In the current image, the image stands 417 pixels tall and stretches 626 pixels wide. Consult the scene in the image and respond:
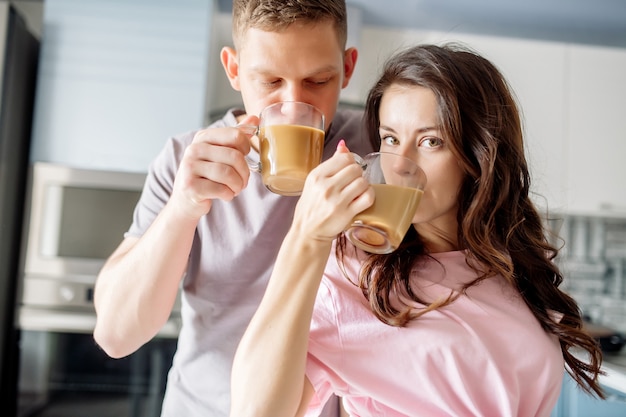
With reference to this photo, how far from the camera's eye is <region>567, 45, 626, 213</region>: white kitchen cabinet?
3.24 metres

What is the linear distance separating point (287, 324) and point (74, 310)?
83.6 inches

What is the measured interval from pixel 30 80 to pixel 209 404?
2.34 metres

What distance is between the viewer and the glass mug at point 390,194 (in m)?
0.82

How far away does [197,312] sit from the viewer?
122cm

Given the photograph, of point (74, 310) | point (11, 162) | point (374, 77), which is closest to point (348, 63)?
point (374, 77)

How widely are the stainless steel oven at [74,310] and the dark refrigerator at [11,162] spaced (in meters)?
0.13

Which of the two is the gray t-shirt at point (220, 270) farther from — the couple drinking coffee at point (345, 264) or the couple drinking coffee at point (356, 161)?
the couple drinking coffee at point (356, 161)

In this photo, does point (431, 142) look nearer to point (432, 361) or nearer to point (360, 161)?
point (360, 161)

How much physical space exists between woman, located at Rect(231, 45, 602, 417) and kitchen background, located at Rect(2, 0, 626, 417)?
1299 millimetres

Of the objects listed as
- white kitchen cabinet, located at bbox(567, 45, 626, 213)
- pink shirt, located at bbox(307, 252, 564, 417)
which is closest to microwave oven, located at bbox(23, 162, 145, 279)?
pink shirt, located at bbox(307, 252, 564, 417)

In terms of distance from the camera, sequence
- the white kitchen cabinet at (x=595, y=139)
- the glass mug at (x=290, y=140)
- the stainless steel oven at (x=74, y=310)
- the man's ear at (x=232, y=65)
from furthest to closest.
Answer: the white kitchen cabinet at (x=595, y=139), the stainless steel oven at (x=74, y=310), the man's ear at (x=232, y=65), the glass mug at (x=290, y=140)

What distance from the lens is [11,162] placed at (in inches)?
109

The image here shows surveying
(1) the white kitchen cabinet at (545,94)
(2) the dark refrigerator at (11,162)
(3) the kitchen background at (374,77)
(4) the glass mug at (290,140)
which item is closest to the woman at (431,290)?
(4) the glass mug at (290,140)

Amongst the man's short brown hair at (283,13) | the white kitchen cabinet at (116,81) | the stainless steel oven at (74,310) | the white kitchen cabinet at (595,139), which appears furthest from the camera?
the white kitchen cabinet at (595,139)
